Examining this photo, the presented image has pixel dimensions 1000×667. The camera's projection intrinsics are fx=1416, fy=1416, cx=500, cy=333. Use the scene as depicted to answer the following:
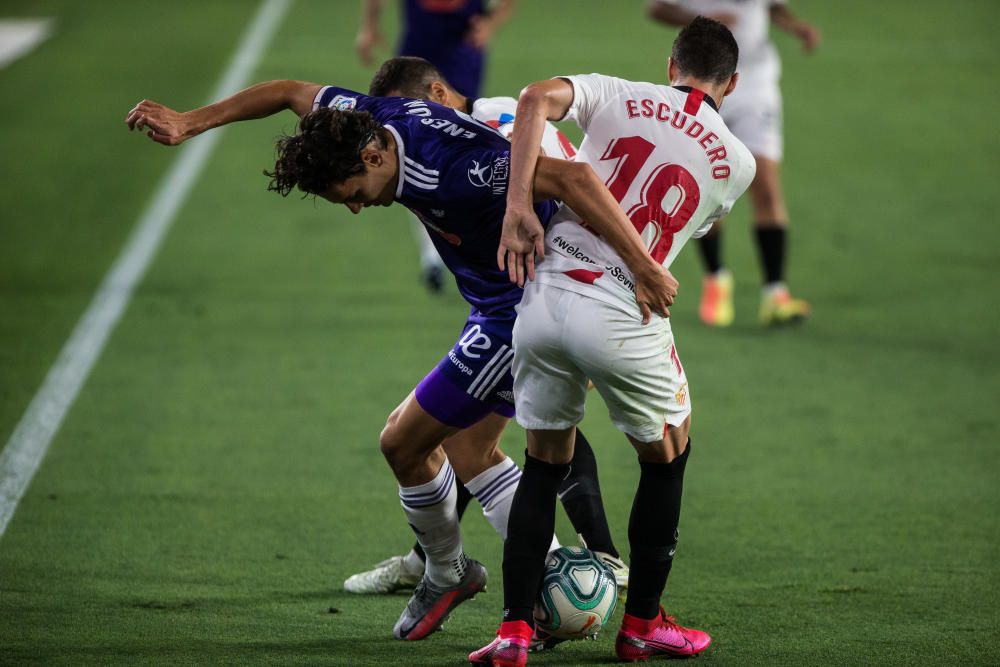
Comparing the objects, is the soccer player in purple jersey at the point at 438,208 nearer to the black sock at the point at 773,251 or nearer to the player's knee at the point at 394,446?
the player's knee at the point at 394,446

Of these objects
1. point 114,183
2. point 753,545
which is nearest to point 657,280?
point 753,545

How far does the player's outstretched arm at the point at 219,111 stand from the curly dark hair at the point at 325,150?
0.35 meters

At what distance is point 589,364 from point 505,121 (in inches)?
45.5

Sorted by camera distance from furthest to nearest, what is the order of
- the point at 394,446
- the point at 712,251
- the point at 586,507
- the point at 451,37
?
the point at 451,37 → the point at 712,251 → the point at 586,507 → the point at 394,446

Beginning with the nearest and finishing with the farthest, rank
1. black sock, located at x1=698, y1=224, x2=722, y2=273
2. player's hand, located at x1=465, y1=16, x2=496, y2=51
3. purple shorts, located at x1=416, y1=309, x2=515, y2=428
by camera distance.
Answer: purple shorts, located at x1=416, y1=309, x2=515, y2=428, black sock, located at x1=698, y1=224, x2=722, y2=273, player's hand, located at x1=465, y1=16, x2=496, y2=51

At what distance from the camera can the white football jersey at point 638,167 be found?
13.1 feet

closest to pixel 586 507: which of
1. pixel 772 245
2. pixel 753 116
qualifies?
pixel 772 245

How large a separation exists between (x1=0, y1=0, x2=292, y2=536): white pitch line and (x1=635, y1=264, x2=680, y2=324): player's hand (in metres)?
2.86

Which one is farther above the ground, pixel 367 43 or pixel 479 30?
pixel 479 30

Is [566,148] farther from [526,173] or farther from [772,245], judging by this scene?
[772,245]

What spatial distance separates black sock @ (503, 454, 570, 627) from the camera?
13.6 feet

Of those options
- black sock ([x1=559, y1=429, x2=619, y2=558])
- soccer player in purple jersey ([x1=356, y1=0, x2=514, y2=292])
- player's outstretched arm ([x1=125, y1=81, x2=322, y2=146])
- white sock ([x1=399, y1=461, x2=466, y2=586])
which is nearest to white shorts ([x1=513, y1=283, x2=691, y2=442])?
white sock ([x1=399, y1=461, x2=466, y2=586])

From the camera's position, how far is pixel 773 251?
9.03 meters

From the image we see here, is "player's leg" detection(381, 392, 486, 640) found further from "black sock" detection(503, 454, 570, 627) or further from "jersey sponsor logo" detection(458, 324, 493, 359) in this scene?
"black sock" detection(503, 454, 570, 627)
